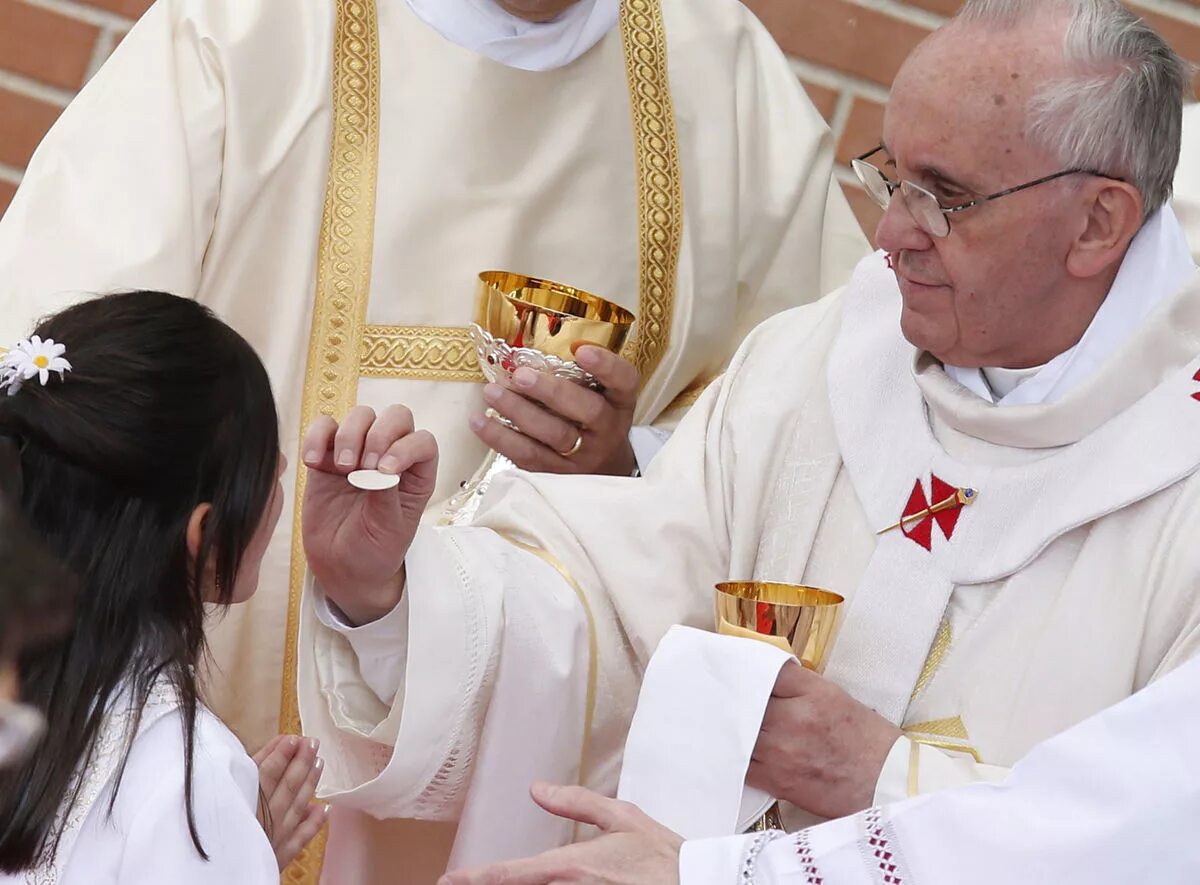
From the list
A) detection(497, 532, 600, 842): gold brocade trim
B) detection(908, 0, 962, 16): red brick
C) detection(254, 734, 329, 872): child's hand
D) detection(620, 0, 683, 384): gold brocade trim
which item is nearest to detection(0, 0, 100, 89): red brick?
detection(620, 0, 683, 384): gold brocade trim

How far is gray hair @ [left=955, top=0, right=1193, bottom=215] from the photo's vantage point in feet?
7.29

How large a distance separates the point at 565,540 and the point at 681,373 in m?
0.66

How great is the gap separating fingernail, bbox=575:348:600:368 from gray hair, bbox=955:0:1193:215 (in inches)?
27.8

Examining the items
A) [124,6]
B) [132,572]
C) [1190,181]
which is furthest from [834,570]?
[124,6]

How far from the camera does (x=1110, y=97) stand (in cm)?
222

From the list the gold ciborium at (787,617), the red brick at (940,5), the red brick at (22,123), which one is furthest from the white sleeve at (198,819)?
the red brick at (940,5)

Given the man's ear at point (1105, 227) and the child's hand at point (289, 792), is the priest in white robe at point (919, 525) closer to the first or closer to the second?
the man's ear at point (1105, 227)

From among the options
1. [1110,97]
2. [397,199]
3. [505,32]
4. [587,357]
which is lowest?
[587,357]

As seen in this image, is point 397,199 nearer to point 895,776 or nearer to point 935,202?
point 935,202

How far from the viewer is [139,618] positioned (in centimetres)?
204

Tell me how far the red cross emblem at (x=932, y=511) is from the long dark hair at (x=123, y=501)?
800 millimetres

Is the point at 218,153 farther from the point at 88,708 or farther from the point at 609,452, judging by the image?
the point at 88,708

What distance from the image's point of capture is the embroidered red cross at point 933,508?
2.34 m

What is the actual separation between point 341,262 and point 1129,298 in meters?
1.21
